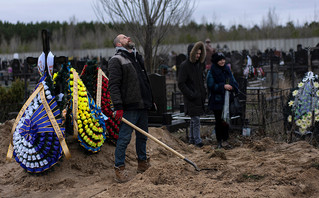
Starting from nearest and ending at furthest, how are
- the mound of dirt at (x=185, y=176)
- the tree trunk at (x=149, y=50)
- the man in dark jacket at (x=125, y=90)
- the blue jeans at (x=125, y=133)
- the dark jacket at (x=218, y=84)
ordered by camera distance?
the mound of dirt at (x=185, y=176), the man in dark jacket at (x=125, y=90), the blue jeans at (x=125, y=133), the dark jacket at (x=218, y=84), the tree trunk at (x=149, y=50)

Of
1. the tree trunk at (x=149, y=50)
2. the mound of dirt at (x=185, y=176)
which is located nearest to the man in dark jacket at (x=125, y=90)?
the mound of dirt at (x=185, y=176)

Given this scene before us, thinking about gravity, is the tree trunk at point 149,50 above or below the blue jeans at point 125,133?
above

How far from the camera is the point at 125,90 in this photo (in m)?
5.65

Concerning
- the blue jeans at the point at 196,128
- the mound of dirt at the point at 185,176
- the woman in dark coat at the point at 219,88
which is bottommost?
the mound of dirt at the point at 185,176

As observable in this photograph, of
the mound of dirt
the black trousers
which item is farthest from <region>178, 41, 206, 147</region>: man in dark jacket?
the mound of dirt

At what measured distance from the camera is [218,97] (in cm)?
782

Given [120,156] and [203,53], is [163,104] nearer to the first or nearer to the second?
[203,53]

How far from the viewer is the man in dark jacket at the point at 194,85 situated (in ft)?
25.7

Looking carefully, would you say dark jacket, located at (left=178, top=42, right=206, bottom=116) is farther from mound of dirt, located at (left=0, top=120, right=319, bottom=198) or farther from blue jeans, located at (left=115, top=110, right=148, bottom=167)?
blue jeans, located at (left=115, top=110, right=148, bottom=167)

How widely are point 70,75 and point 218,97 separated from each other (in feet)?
9.13

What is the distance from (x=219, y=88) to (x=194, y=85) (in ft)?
1.46

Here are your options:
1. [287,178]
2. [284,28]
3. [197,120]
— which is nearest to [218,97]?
[197,120]

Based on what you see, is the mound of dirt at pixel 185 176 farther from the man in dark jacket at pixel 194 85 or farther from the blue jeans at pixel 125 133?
the man in dark jacket at pixel 194 85

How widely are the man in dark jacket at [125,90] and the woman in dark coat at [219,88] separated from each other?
228cm
